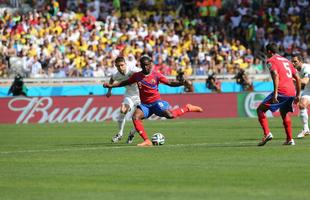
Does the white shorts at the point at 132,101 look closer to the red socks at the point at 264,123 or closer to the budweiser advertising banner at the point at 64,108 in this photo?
the red socks at the point at 264,123

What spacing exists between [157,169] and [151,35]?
94.0ft

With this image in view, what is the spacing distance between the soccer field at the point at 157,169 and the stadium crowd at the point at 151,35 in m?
15.6

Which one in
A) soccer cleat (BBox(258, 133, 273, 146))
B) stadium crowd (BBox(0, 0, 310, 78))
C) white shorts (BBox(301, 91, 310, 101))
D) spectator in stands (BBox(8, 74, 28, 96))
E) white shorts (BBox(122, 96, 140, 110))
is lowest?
spectator in stands (BBox(8, 74, 28, 96))

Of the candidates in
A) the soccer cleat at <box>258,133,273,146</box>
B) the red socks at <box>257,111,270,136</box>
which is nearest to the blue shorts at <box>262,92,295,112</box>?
the red socks at <box>257,111,270,136</box>

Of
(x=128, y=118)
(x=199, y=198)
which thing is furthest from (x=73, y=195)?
(x=128, y=118)

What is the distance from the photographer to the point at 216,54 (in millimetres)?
44750

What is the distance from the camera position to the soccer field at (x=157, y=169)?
13211 millimetres

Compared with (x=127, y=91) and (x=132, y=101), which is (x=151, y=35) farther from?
(x=132, y=101)

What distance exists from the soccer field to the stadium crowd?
51.3ft

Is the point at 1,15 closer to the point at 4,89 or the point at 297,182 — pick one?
the point at 4,89

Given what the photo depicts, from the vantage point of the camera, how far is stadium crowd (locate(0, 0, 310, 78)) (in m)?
41.1

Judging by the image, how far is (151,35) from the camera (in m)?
44.5

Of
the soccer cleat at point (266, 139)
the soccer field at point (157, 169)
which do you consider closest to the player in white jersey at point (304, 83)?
the soccer field at point (157, 169)

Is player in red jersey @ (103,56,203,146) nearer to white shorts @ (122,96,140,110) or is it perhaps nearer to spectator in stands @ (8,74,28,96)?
white shorts @ (122,96,140,110)
